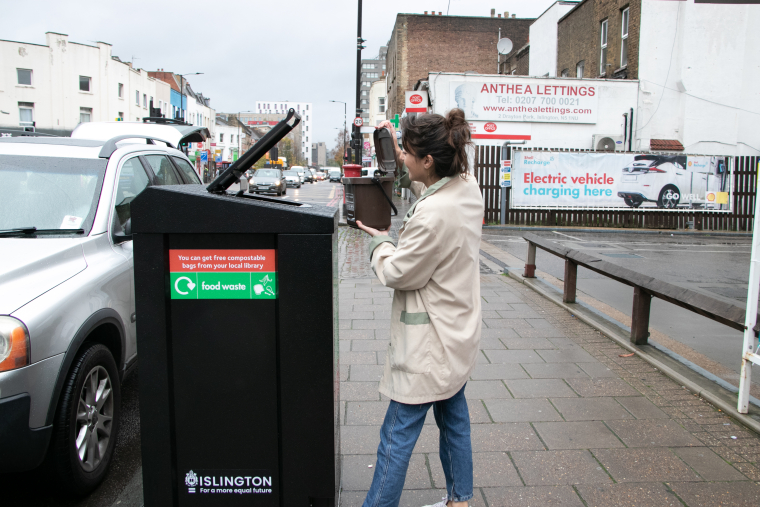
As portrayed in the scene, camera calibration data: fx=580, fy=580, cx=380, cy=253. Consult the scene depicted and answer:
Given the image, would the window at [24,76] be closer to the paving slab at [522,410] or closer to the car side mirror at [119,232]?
the car side mirror at [119,232]

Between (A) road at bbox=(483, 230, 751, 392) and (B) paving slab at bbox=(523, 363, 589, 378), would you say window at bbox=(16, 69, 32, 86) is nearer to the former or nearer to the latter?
(A) road at bbox=(483, 230, 751, 392)

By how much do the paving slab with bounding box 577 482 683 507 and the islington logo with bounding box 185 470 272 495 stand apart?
1.62 m

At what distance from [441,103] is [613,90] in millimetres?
6023

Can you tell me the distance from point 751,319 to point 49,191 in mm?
4478

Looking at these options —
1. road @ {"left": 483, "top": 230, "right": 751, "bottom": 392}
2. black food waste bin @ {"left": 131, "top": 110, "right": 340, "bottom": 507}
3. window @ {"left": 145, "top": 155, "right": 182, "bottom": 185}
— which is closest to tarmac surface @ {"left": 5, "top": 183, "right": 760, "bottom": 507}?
black food waste bin @ {"left": 131, "top": 110, "right": 340, "bottom": 507}

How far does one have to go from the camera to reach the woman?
217 cm

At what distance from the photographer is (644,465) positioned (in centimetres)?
314

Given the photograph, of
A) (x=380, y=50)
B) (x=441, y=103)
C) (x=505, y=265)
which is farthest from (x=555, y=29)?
(x=380, y=50)

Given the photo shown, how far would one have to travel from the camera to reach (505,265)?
990cm

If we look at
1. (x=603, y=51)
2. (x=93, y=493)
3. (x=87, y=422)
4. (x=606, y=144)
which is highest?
(x=603, y=51)

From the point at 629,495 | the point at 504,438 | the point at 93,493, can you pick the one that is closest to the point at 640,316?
the point at 504,438

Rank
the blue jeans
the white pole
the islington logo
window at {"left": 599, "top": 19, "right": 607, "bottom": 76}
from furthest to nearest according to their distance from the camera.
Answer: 1. window at {"left": 599, "top": 19, "right": 607, "bottom": 76}
2. the white pole
3. the blue jeans
4. the islington logo

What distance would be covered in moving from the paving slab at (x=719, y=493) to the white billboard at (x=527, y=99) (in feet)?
60.6

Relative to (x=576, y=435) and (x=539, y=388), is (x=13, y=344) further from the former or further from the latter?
(x=539, y=388)
